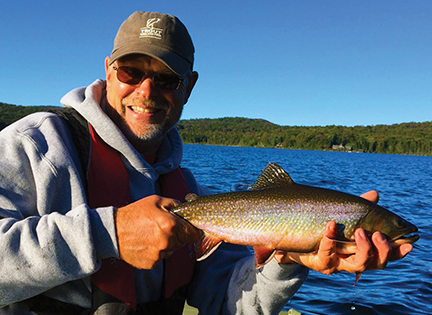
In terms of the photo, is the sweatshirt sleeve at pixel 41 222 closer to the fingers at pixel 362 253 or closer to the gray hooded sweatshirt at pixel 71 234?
the gray hooded sweatshirt at pixel 71 234

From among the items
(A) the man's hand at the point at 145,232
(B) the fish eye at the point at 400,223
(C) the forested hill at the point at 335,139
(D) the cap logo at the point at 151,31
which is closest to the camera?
(A) the man's hand at the point at 145,232

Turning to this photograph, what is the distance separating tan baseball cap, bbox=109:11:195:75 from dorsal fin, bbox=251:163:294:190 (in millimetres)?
1162

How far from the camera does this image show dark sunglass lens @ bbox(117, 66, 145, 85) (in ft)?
11.4

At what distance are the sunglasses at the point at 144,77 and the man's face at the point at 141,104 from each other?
25 mm

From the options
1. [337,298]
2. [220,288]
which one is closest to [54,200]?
[220,288]

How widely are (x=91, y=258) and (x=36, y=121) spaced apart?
1.20 metres

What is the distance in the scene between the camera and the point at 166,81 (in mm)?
3607

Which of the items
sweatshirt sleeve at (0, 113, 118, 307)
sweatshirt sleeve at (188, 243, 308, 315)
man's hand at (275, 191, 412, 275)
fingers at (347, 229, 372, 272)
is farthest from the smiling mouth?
fingers at (347, 229, 372, 272)

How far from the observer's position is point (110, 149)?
336 cm

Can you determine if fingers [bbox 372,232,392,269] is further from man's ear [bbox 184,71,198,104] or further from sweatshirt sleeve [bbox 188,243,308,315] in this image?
man's ear [bbox 184,71,198,104]

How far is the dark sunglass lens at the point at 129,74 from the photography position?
3.48 metres

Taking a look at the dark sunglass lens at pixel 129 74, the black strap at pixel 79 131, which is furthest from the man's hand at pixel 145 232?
the dark sunglass lens at pixel 129 74

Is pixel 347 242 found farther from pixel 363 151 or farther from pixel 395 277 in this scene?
pixel 363 151

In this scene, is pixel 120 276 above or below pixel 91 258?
below
